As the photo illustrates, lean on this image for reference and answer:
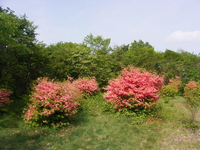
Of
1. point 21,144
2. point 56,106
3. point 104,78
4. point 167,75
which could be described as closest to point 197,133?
point 56,106

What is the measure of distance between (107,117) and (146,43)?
3760cm

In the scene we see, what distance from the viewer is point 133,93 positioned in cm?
701

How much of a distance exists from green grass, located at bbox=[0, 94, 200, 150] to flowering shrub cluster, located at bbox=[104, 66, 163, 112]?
60cm

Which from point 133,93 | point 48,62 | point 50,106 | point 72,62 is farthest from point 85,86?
point 50,106

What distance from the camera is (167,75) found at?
16250 millimetres

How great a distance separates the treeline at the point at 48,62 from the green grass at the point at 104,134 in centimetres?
359

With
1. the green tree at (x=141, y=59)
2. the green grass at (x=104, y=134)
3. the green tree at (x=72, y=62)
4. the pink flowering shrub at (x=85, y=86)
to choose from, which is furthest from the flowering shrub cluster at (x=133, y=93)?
Answer: the green tree at (x=141, y=59)

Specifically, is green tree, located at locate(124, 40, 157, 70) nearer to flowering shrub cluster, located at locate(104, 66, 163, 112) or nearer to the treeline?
the treeline

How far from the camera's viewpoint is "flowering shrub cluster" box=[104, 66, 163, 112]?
6.97 metres

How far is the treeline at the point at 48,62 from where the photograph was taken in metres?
8.41

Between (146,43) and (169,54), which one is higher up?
(146,43)

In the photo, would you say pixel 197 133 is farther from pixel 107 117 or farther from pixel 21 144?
pixel 21 144

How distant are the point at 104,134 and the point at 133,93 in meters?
2.48

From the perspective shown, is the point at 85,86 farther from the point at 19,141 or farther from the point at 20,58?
the point at 19,141
